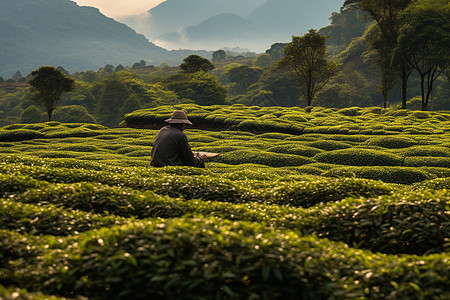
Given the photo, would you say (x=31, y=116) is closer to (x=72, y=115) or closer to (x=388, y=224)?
(x=72, y=115)

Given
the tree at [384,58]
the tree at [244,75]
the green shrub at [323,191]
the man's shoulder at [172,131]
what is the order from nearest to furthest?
1. the green shrub at [323,191]
2. the man's shoulder at [172,131]
3. the tree at [384,58]
4. the tree at [244,75]

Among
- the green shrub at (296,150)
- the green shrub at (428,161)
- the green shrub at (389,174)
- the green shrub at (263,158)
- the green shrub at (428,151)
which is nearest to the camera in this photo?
the green shrub at (389,174)

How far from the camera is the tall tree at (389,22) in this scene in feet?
137

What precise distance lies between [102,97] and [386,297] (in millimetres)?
85304

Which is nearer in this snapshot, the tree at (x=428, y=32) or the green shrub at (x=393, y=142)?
the green shrub at (x=393, y=142)

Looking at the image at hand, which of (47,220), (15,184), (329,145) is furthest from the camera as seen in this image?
(329,145)

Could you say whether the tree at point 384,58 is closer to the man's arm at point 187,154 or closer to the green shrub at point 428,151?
the green shrub at point 428,151

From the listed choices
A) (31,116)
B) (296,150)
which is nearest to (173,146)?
(296,150)

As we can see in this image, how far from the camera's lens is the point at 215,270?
3654 millimetres

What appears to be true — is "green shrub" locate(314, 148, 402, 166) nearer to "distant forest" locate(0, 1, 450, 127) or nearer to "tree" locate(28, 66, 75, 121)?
"distant forest" locate(0, 1, 450, 127)

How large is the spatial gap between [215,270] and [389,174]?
1075 centimetres

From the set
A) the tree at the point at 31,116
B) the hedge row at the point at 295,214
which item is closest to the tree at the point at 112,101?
the tree at the point at 31,116

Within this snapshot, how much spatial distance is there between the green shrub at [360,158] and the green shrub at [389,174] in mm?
2196

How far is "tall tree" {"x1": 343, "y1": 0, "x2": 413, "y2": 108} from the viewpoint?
41.7 meters
